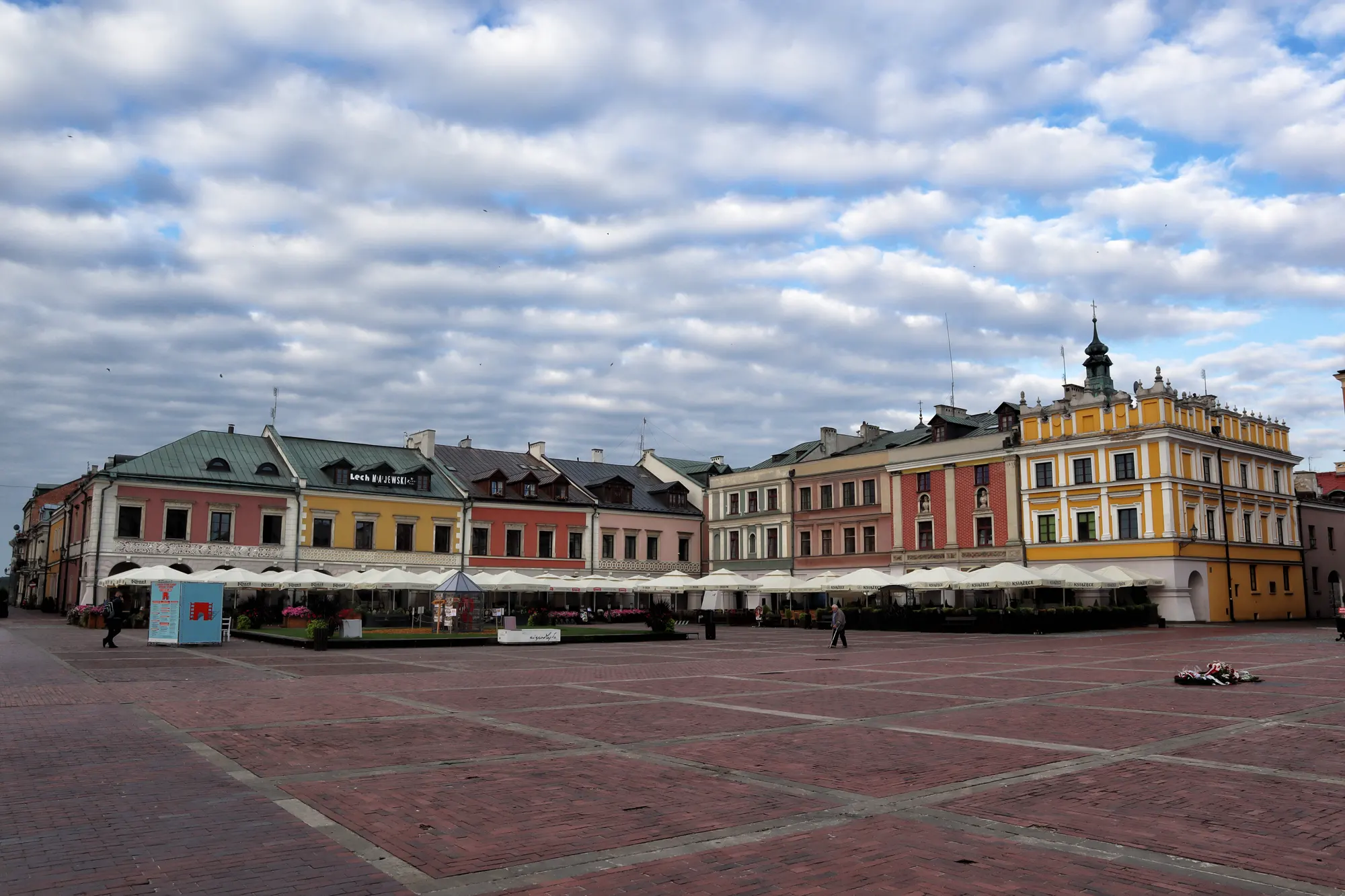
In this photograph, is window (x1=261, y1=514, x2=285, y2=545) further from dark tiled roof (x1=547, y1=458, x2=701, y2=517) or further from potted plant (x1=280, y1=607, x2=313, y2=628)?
dark tiled roof (x1=547, y1=458, x2=701, y2=517)

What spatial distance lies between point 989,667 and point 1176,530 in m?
28.1

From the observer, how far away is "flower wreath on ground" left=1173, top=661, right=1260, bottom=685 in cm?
1788

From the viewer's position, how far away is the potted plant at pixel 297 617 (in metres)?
39.4

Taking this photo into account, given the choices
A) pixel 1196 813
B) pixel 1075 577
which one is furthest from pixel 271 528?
pixel 1196 813

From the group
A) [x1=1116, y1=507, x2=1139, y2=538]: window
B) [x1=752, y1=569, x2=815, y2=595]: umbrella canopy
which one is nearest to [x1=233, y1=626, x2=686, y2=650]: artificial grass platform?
[x1=752, y1=569, x2=815, y2=595]: umbrella canopy

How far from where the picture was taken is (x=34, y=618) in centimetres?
5081

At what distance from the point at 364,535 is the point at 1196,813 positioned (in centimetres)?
5040

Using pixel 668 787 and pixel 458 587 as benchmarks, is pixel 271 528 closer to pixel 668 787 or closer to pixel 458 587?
pixel 458 587

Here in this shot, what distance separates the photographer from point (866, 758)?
33.8 feet

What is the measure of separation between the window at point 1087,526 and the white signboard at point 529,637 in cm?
2854

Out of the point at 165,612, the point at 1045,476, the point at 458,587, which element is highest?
the point at 1045,476

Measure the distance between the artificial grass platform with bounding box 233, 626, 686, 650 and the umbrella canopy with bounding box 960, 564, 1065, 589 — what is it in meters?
13.0

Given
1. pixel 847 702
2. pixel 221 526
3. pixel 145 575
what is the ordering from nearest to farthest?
pixel 847 702, pixel 145 575, pixel 221 526

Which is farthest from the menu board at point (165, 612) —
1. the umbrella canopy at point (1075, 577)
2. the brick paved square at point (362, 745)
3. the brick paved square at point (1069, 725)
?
the umbrella canopy at point (1075, 577)
